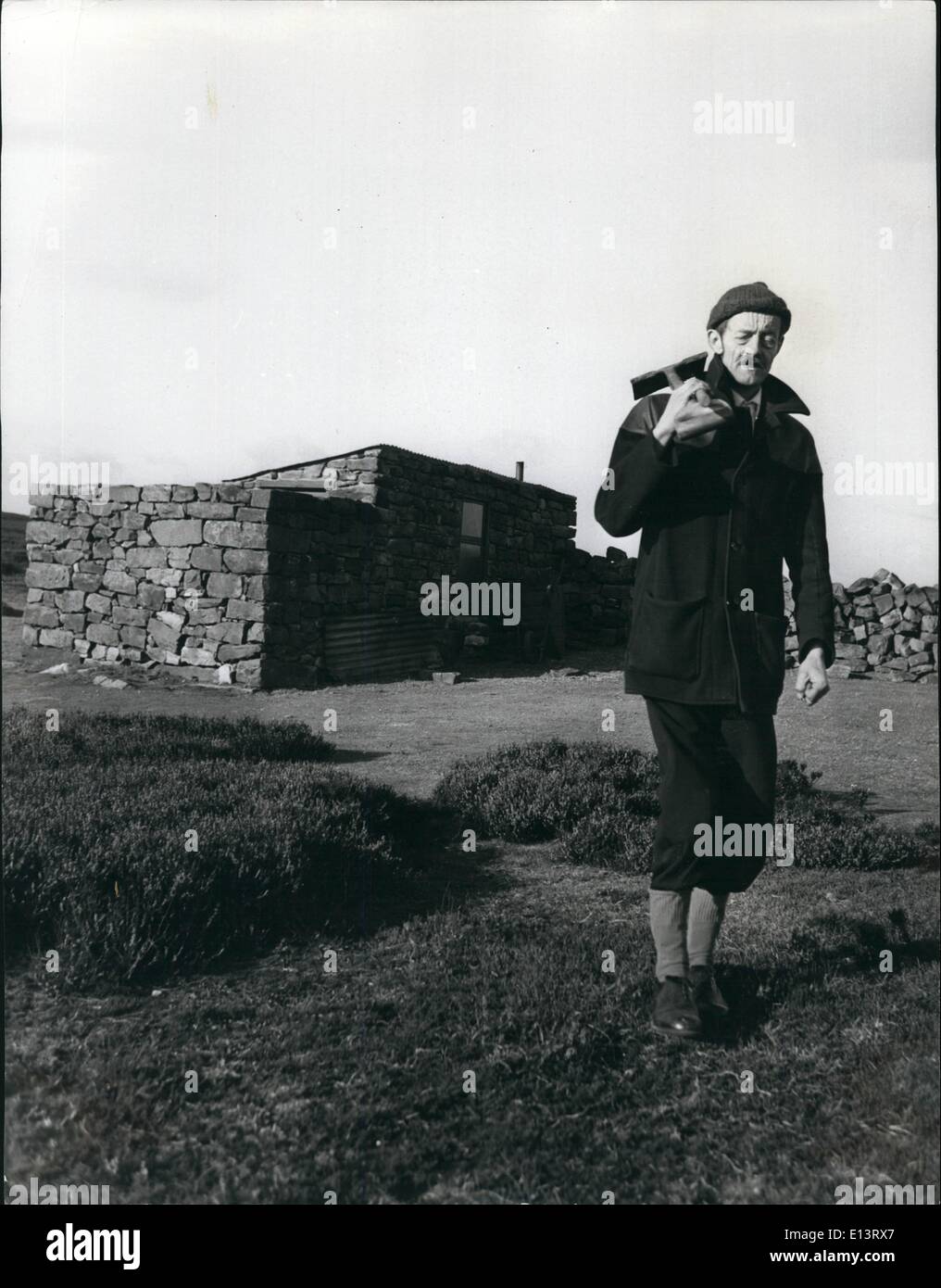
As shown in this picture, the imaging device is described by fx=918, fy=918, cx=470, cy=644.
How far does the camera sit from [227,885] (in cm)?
360

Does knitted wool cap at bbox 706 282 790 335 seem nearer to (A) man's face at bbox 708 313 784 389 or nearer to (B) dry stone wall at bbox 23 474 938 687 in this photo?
(A) man's face at bbox 708 313 784 389

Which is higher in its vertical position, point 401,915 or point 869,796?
point 869,796

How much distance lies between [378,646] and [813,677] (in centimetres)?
311

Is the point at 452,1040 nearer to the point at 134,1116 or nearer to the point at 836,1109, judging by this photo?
the point at 134,1116

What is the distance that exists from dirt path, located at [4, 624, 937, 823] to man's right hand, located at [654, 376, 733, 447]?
173 centimetres

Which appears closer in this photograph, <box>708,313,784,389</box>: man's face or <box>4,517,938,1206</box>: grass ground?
<box>4,517,938,1206</box>: grass ground

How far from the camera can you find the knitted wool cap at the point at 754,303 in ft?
10.6

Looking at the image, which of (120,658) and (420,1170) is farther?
(120,658)

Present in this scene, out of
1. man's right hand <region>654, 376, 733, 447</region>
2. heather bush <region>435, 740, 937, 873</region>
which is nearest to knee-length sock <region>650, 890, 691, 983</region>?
heather bush <region>435, 740, 937, 873</region>

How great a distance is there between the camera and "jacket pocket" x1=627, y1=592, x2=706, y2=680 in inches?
127
